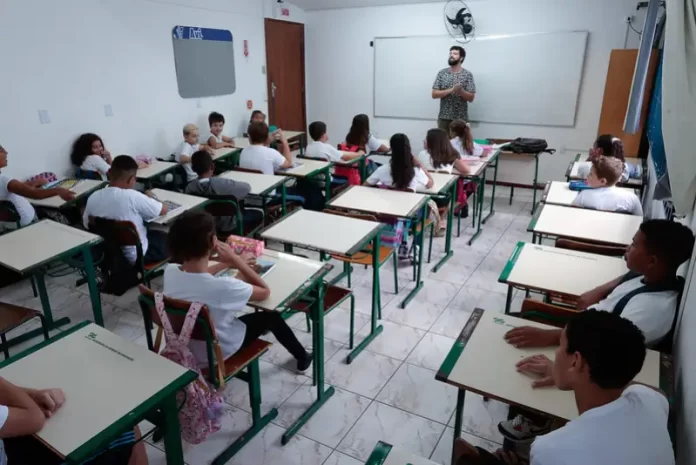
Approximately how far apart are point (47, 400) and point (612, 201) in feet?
10.8

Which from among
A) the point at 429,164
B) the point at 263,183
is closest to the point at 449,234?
the point at 429,164

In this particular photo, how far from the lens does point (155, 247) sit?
3234mm

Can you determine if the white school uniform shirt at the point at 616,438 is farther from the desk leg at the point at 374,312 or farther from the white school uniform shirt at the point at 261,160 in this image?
the white school uniform shirt at the point at 261,160

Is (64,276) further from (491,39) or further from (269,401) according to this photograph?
(491,39)

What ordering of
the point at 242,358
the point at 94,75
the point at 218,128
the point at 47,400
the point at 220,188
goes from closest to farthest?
the point at 47,400 < the point at 242,358 < the point at 220,188 < the point at 94,75 < the point at 218,128

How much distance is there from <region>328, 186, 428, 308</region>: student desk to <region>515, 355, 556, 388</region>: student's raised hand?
64.0 inches

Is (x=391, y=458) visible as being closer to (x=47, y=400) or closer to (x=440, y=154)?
(x=47, y=400)

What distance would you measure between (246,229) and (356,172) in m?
1.61

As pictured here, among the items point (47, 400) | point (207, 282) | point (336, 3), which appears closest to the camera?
point (47, 400)

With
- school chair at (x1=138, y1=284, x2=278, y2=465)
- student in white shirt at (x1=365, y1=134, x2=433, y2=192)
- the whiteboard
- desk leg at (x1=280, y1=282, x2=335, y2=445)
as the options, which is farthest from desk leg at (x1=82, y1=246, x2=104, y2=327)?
the whiteboard

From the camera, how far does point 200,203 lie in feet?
11.5

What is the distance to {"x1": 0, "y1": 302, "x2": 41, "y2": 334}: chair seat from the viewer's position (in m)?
2.42

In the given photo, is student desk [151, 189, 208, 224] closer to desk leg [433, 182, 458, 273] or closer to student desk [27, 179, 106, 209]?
student desk [27, 179, 106, 209]

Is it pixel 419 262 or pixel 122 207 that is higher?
pixel 122 207
